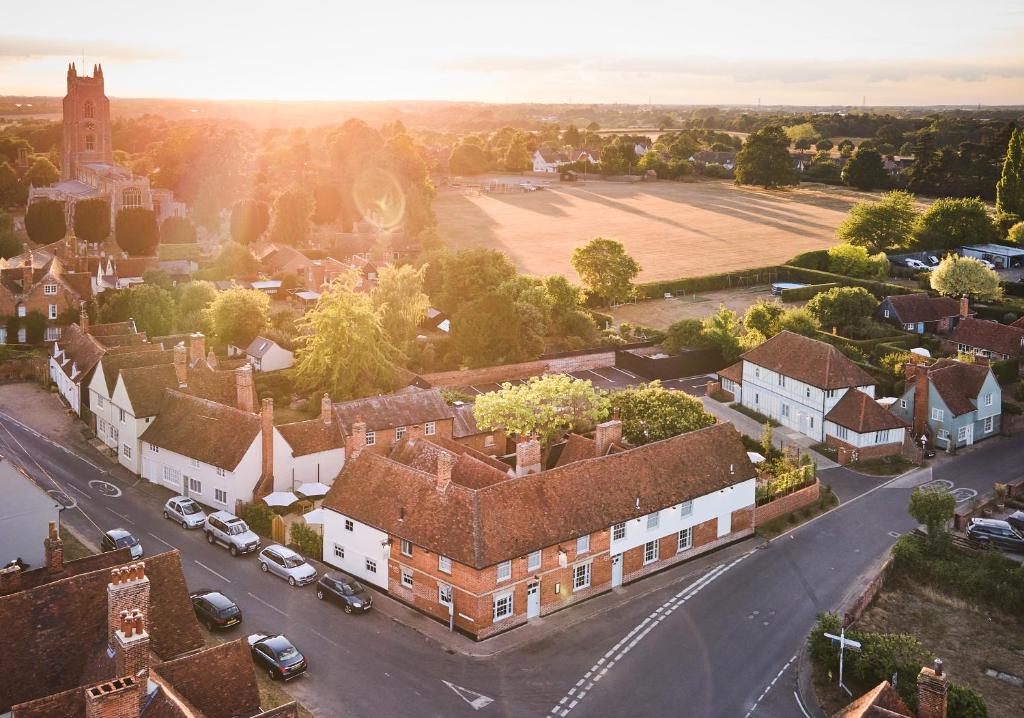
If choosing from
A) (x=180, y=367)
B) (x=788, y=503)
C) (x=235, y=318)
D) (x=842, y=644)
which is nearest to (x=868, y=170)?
(x=235, y=318)

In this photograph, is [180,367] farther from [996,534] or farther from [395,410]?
[996,534]

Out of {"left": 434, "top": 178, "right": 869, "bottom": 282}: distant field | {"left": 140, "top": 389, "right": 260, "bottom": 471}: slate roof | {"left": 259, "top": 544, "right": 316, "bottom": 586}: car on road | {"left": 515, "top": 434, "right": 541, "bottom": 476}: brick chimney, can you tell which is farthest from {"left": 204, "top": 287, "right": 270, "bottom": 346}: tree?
{"left": 434, "top": 178, "right": 869, "bottom": 282}: distant field

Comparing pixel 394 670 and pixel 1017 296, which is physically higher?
pixel 1017 296

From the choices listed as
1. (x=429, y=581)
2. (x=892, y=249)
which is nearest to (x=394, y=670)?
(x=429, y=581)

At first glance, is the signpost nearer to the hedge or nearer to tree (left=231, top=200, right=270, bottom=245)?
the hedge

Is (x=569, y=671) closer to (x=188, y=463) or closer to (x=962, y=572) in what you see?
(x=962, y=572)

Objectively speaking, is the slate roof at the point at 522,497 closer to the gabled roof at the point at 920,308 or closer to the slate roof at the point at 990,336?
the slate roof at the point at 990,336

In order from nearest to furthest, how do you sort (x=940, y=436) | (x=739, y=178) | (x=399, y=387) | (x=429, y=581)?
(x=429, y=581) < (x=940, y=436) < (x=399, y=387) < (x=739, y=178)
